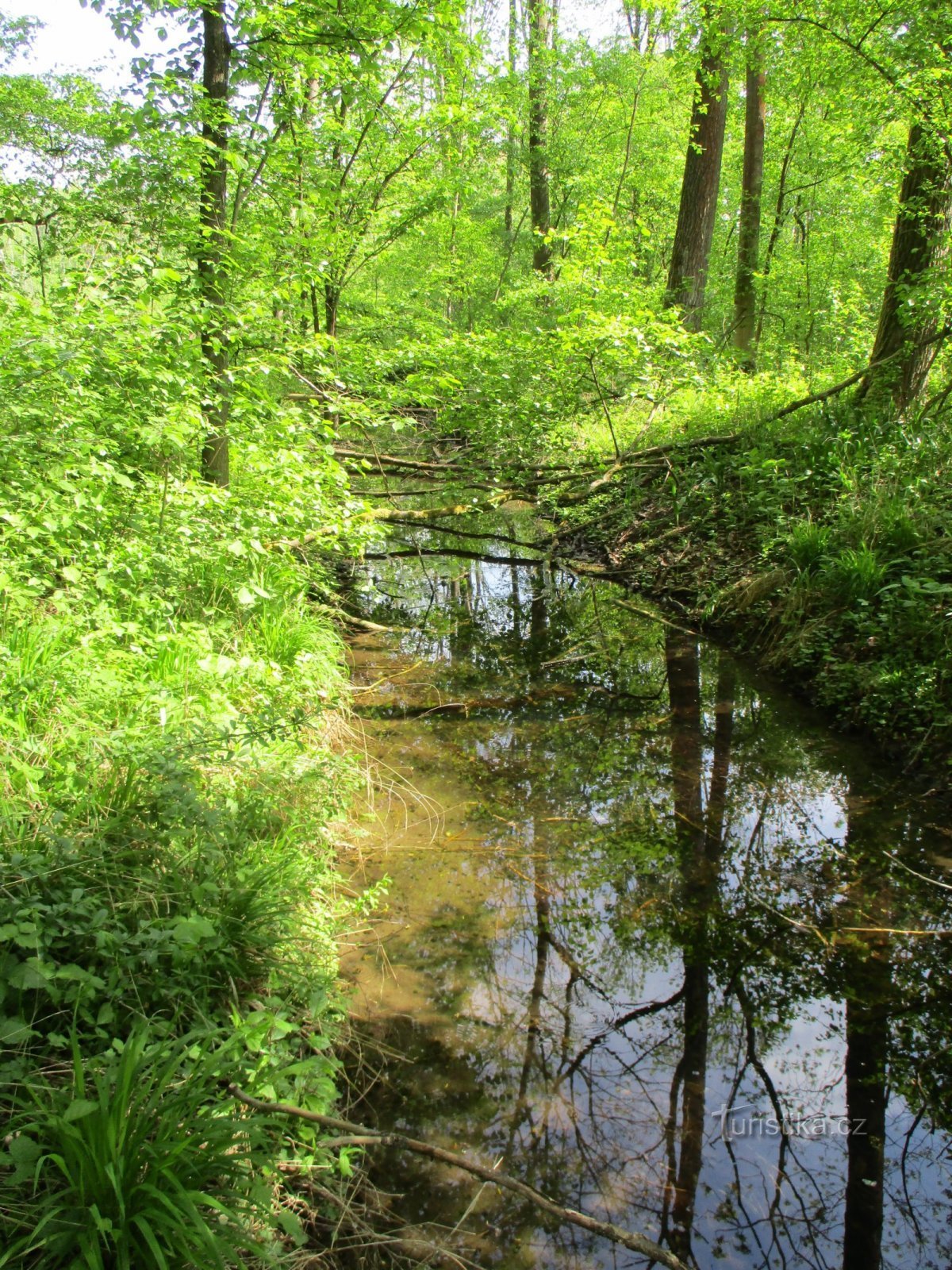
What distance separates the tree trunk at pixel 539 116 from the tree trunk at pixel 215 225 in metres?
11.4

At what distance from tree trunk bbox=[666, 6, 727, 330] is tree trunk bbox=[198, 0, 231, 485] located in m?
→ 7.79

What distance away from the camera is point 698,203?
11391mm

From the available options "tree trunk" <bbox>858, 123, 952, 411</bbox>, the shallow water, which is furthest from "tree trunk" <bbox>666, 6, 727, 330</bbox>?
the shallow water

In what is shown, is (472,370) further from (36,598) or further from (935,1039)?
(935,1039)

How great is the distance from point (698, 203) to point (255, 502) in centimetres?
1002

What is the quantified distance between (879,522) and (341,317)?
764 centimetres

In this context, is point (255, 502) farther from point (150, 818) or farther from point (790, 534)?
point (790, 534)

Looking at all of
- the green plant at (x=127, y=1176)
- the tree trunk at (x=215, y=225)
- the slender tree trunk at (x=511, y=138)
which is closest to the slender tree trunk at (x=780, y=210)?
the slender tree trunk at (x=511, y=138)

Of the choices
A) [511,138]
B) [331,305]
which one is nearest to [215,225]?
[331,305]

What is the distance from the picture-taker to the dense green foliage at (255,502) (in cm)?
203

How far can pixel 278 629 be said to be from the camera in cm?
482

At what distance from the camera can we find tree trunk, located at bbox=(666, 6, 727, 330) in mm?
11000

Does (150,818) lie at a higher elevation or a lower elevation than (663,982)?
higher

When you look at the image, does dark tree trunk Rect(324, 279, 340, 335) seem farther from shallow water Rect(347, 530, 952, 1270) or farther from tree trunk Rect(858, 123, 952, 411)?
tree trunk Rect(858, 123, 952, 411)
